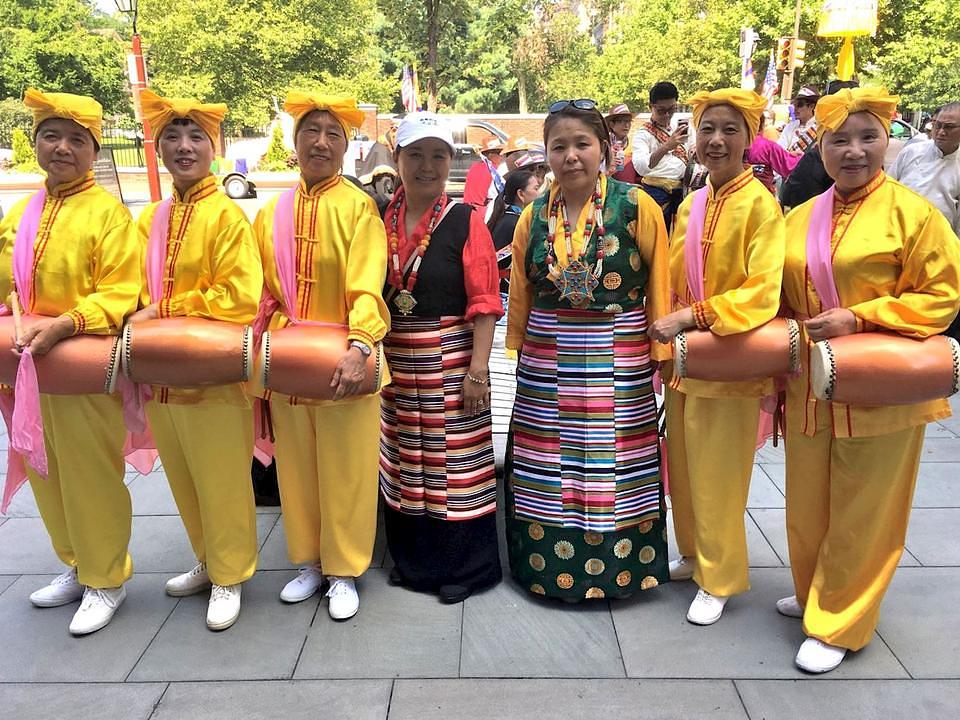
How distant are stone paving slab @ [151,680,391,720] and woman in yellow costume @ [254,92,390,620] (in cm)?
40

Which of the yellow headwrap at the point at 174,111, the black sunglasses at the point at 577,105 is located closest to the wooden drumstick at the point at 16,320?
the yellow headwrap at the point at 174,111

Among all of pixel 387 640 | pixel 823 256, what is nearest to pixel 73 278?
pixel 387 640

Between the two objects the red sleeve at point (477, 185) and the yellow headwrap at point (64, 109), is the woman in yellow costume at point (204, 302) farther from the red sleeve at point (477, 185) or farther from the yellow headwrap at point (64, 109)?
the red sleeve at point (477, 185)

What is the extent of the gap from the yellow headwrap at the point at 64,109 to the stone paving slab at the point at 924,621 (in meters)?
3.23

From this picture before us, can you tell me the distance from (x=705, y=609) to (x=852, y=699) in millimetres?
552

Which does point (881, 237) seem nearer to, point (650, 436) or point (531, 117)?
point (650, 436)

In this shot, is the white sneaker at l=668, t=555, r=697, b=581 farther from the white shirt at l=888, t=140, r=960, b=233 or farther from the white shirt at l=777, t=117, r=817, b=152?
the white shirt at l=888, t=140, r=960, b=233

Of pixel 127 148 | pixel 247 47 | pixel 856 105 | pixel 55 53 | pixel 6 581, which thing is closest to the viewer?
pixel 856 105

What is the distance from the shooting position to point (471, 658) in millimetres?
2648

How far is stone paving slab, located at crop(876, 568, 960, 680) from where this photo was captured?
2580mm

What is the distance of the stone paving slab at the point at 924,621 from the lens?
2.58 metres

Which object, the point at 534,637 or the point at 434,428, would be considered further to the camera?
the point at 434,428

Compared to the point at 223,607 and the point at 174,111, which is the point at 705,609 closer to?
the point at 223,607

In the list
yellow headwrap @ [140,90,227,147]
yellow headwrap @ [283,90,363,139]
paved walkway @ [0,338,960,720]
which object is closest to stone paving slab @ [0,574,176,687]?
paved walkway @ [0,338,960,720]
